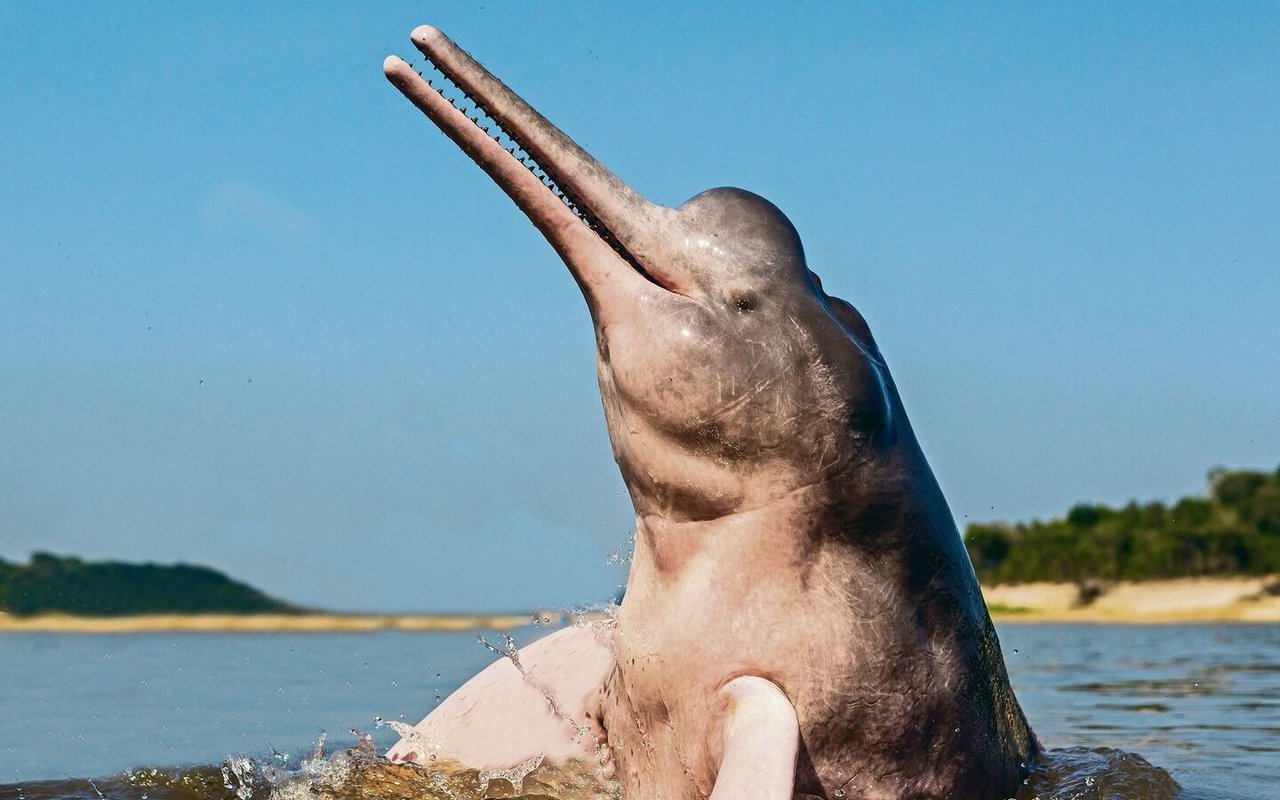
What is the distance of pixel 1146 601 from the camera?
63.2 meters

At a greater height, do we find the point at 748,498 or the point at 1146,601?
the point at 748,498

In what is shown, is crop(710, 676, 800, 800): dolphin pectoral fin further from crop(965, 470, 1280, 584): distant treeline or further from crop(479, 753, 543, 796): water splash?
crop(965, 470, 1280, 584): distant treeline

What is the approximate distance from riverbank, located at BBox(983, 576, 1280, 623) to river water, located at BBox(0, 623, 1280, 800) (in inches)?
1198

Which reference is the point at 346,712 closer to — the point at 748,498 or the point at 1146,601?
the point at 748,498

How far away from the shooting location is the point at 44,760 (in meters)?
Result: 10.7

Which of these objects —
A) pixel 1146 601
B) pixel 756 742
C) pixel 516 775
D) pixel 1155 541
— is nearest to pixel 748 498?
pixel 756 742

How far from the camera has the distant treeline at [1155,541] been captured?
64.2 metres

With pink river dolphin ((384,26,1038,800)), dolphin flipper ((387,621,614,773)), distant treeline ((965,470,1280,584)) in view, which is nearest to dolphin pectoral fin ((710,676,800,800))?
pink river dolphin ((384,26,1038,800))

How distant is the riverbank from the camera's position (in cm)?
5912

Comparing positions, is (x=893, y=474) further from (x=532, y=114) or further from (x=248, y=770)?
(x=248, y=770)

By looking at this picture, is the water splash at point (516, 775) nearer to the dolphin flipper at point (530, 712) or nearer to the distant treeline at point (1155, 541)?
the dolphin flipper at point (530, 712)

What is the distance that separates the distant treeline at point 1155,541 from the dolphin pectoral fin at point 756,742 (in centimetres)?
5842

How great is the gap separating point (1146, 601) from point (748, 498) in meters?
62.3

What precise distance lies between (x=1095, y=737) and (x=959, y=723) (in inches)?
244
